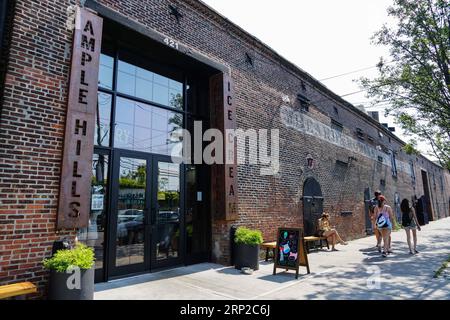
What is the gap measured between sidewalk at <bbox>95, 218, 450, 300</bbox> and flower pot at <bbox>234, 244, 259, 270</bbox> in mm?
196

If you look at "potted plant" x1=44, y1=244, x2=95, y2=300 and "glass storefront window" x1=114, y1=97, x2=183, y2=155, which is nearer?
"potted plant" x1=44, y1=244, x2=95, y2=300

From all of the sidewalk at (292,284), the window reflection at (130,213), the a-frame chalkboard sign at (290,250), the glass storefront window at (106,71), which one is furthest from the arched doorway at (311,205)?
the glass storefront window at (106,71)

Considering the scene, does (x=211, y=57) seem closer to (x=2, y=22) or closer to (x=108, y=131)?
(x=108, y=131)

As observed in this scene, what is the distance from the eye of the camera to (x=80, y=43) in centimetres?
510

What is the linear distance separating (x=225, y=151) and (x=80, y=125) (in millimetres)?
3686

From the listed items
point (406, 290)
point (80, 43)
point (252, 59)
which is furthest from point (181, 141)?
point (406, 290)

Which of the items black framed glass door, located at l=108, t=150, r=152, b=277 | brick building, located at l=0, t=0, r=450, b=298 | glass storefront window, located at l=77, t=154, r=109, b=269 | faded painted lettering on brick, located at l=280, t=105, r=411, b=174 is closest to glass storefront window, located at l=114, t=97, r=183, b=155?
brick building, located at l=0, t=0, r=450, b=298

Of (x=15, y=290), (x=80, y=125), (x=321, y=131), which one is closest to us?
(x=15, y=290)

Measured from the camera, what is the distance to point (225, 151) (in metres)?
7.68

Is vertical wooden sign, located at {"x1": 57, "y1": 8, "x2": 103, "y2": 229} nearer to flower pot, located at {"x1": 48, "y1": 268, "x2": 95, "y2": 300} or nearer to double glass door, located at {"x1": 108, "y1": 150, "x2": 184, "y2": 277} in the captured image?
flower pot, located at {"x1": 48, "y1": 268, "x2": 95, "y2": 300}

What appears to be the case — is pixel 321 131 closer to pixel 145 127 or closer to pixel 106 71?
pixel 145 127

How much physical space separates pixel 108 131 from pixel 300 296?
4842mm

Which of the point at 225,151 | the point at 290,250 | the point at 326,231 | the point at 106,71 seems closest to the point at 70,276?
the point at 106,71

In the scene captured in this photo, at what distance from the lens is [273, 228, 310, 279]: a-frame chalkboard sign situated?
6.53 m
